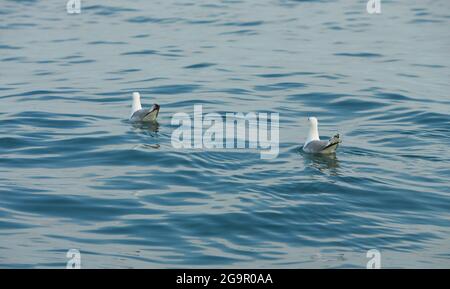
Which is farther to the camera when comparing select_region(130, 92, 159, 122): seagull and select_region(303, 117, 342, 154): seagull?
select_region(130, 92, 159, 122): seagull

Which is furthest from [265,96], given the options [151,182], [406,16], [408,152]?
[406,16]

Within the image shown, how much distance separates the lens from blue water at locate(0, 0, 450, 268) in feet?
43.6

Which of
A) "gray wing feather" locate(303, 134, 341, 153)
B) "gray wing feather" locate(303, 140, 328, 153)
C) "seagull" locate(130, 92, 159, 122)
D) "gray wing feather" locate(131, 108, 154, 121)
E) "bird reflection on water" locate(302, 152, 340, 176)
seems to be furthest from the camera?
"gray wing feather" locate(131, 108, 154, 121)

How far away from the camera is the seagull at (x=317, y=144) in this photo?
17.1 m

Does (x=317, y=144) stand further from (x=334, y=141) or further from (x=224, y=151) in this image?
(x=224, y=151)

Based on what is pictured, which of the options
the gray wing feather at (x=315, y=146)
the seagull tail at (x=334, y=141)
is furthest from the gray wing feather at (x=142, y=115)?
the seagull tail at (x=334, y=141)

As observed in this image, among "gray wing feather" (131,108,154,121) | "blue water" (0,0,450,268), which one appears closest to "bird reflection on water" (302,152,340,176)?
"blue water" (0,0,450,268)

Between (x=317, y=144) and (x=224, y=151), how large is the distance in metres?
1.84

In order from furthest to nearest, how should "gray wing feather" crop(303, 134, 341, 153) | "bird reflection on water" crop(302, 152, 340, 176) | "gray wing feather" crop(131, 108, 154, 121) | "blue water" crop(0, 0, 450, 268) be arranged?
A: "gray wing feather" crop(131, 108, 154, 121)
"gray wing feather" crop(303, 134, 341, 153)
"bird reflection on water" crop(302, 152, 340, 176)
"blue water" crop(0, 0, 450, 268)

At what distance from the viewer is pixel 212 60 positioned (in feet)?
90.8

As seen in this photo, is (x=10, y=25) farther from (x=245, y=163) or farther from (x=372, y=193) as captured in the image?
(x=372, y=193)

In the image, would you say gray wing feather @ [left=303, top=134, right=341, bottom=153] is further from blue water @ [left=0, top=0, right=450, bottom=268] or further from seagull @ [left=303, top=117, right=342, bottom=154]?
blue water @ [left=0, top=0, right=450, bottom=268]

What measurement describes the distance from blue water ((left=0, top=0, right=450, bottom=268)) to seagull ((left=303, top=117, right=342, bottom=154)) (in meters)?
0.20

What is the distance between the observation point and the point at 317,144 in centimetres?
1753
